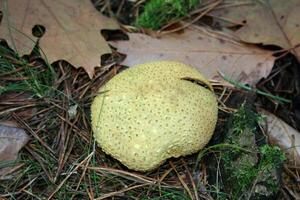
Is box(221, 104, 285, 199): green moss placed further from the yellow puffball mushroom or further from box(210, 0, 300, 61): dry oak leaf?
box(210, 0, 300, 61): dry oak leaf

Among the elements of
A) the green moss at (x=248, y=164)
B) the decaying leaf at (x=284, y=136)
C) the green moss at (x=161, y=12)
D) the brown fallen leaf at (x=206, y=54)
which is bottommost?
the decaying leaf at (x=284, y=136)

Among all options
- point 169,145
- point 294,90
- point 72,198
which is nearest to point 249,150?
point 169,145

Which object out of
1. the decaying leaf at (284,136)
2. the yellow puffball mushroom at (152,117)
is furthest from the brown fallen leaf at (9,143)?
the decaying leaf at (284,136)

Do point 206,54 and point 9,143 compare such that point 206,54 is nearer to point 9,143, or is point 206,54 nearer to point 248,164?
point 248,164

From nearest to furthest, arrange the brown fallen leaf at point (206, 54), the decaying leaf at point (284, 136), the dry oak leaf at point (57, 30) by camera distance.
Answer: the decaying leaf at point (284, 136)
the dry oak leaf at point (57, 30)
the brown fallen leaf at point (206, 54)

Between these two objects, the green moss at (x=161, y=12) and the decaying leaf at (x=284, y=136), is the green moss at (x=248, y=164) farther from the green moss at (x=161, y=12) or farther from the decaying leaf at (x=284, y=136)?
the green moss at (x=161, y=12)

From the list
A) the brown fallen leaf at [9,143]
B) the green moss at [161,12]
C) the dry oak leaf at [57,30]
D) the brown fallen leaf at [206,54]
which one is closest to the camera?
the brown fallen leaf at [9,143]

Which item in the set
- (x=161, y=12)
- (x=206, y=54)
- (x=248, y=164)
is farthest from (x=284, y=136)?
(x=161, y=12)
